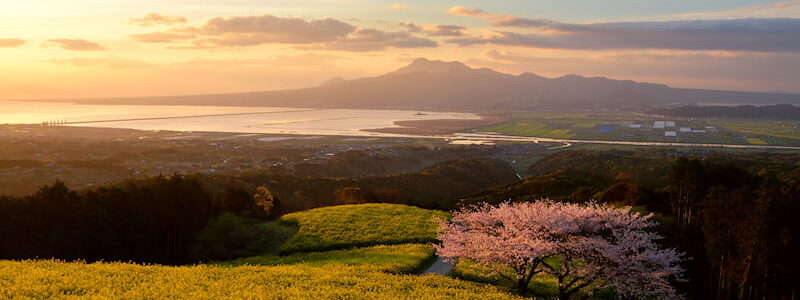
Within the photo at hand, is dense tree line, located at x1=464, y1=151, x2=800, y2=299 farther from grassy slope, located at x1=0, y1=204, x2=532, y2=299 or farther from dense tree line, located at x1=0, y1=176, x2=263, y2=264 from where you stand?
dense tree line, located at x1=0, y1=176, x2=263, y2=264

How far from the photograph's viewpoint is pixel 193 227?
60.1 meters

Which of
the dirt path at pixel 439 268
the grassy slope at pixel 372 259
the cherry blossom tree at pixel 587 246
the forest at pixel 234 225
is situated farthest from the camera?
the forest at pixel 234 225

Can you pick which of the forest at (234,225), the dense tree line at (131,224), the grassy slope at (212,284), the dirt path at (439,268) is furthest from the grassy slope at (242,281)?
the forest at (234,225)

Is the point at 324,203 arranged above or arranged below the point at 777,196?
below

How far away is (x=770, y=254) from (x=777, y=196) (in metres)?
7.93

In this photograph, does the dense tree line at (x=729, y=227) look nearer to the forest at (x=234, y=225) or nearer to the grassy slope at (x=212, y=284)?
the forest at (x=234, y=225)

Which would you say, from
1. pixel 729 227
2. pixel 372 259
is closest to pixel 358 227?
pixel 372 259

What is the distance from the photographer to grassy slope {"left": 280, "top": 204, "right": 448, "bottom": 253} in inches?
2138

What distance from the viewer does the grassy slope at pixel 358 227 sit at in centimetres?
5431

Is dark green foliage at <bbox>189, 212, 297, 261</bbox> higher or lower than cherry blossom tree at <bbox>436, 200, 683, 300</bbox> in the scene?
lower

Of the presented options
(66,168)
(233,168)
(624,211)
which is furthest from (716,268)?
(66,168)

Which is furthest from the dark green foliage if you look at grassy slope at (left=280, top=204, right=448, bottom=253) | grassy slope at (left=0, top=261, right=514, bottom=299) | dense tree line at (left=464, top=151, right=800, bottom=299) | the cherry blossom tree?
dense tree line at (left=464, top=151, right=800, bottom=299)

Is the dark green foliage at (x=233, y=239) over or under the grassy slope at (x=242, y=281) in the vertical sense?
under

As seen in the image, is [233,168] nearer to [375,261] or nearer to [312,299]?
[375,261]
